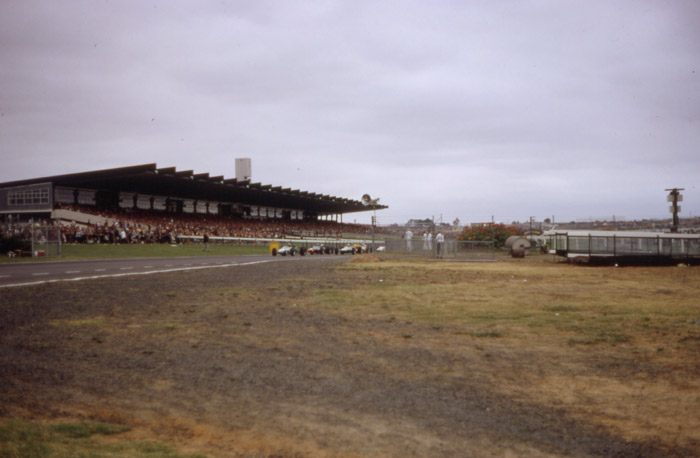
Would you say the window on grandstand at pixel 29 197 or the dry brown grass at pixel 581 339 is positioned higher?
the window on grandstand at pixel 29 197

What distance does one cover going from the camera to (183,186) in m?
54.1

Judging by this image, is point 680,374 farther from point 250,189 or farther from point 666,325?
point 250,189

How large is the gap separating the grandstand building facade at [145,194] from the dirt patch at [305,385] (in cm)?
3888

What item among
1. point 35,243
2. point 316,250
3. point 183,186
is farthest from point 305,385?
point 183,186

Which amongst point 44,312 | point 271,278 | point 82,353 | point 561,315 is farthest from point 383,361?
point 271,278

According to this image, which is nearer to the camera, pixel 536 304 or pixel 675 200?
pixel 536 304

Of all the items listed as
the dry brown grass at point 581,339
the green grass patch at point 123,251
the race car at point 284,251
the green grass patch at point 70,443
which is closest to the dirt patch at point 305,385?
the dry brown grass at point 581,339

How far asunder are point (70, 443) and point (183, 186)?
52869 mm

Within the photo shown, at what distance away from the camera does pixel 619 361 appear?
21.5 ft

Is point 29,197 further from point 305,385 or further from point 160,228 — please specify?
point 305,385

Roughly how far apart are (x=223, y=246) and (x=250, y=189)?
45.7 ft

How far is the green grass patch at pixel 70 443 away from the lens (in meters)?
3.66

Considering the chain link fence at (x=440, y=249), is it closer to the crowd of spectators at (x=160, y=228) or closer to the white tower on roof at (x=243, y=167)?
the crowd of spectators at (x=160, y=228)

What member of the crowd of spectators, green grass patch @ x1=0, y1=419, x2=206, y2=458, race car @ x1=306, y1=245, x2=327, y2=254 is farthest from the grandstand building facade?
green grass patch @ x1=0, y1=419, x2=206, y2=458
